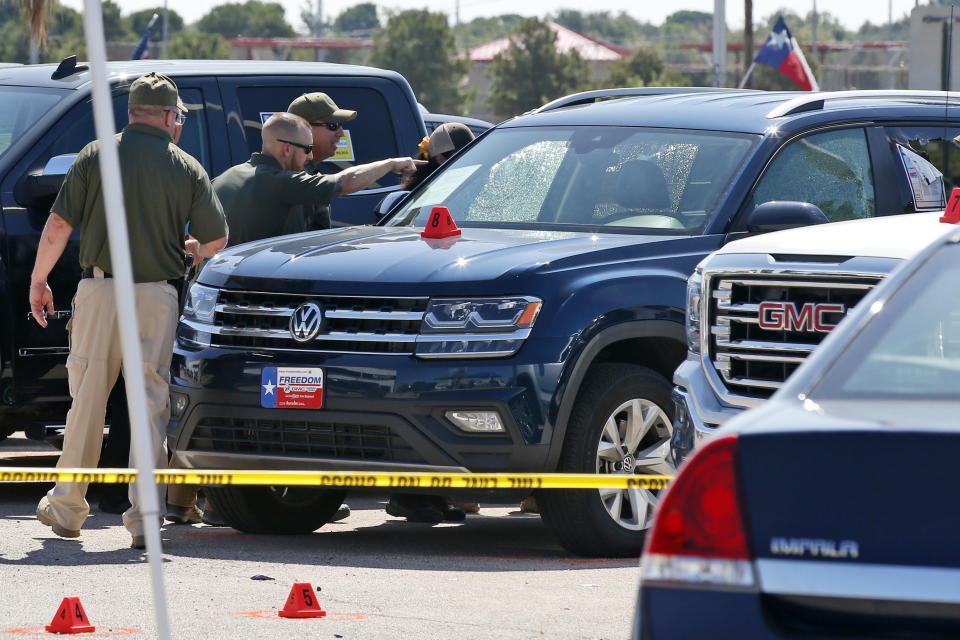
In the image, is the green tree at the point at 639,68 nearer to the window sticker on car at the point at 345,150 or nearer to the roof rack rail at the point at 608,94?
the window sticker on car at the point at 345,150

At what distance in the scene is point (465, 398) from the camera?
653 centimetres

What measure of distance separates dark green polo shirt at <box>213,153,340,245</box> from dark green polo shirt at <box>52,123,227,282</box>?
93cm

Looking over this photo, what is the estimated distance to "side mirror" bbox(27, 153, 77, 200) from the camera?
26.4 feet

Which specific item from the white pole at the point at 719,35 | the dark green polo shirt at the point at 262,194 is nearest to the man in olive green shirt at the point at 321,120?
the dark green polo shirt at the point at 262,194

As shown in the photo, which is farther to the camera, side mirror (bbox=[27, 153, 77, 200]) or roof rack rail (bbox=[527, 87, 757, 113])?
roof rack rail (bbox=[527, 87, 757, 113])

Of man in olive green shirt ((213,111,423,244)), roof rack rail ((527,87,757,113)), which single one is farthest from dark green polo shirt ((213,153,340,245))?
roof rack rail ((527,87,757,113))

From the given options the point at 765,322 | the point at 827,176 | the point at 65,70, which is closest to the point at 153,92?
the point at 65,70

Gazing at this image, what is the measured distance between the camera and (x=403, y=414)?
21.6 feet

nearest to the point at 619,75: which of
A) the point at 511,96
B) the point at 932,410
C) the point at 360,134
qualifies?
the point at 511,96

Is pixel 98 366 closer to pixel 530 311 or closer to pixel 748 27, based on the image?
pixel 530 311

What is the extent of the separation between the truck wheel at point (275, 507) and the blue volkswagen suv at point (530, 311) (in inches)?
0.4

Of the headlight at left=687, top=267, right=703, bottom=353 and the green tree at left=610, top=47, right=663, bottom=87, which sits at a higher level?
the headlight at left=687, top=267, right=703, bottom=353

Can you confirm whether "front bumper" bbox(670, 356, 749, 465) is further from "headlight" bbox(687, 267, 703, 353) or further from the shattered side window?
the shattered side window

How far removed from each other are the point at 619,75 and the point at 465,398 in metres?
82.1
